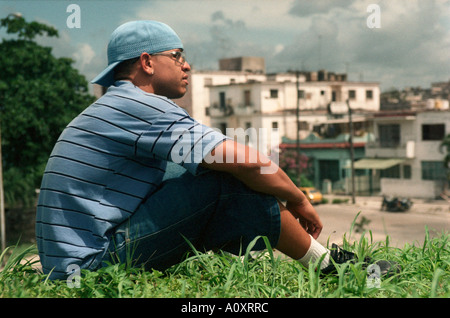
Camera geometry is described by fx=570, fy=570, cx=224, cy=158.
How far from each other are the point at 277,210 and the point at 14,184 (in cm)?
1603

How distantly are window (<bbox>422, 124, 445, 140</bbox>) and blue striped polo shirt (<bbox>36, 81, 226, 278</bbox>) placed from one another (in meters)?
24.4

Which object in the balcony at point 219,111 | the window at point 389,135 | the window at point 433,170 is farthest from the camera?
the balcony at point 219,111

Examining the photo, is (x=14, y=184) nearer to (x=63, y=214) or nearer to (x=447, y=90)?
(x=63, y=214)

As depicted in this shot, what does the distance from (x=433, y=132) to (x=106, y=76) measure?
80.8ft

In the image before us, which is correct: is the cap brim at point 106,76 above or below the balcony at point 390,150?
above

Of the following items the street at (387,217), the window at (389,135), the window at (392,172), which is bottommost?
the street at (387,217)

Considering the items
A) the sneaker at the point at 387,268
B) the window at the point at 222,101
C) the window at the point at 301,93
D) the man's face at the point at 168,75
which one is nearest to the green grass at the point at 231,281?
the sneaker at the point at 387,268

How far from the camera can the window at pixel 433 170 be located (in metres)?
24.3

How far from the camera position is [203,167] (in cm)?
173

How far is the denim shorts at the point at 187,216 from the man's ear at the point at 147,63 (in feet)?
1.13

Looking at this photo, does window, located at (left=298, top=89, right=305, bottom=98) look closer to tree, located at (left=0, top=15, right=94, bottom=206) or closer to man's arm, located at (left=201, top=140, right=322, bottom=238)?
tree, located at (left=0, top=15, right=94, bottom=206)

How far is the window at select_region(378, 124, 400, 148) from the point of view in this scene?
26.0 meters

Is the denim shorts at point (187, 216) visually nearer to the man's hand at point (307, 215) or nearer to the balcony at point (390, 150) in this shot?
the man's hand at point (307, 215)

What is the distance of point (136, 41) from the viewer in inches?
75.8
